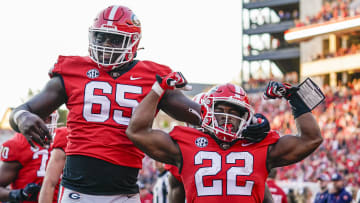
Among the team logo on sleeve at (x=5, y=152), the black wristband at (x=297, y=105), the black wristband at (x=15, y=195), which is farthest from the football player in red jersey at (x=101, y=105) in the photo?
the team logo on sleeve at (x=5, y=152)

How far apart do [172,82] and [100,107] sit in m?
0.51

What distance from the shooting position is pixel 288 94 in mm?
3645

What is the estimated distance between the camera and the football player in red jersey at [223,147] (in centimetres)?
347

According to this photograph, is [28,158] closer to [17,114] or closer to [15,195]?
[15,195]

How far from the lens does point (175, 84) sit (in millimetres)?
3361

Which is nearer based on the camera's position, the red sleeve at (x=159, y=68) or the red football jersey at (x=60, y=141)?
the red sleeve at (x=159, y=68)

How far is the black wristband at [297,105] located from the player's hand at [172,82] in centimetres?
71

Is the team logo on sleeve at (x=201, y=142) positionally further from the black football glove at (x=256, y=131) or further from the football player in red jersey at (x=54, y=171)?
the football player in red jersey at (x=54, y=171)

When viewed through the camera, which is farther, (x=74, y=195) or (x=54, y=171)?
(x=54, y=171)

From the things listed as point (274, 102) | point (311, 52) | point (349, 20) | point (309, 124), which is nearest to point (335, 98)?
point (274, 102)

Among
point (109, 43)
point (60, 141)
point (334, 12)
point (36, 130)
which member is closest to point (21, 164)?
point (60, 141)

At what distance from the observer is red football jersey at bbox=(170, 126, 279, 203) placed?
3.47 metres

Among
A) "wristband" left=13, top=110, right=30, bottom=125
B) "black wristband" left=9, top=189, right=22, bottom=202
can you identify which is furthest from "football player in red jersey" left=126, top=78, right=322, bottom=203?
"black wristband" left=9, top=189, right=22, bottom=202

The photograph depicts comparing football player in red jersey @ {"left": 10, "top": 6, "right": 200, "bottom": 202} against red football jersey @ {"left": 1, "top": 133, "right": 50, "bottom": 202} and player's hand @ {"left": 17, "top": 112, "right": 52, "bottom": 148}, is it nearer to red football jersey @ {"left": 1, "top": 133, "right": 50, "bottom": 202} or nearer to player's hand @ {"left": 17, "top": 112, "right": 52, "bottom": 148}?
player's hand @ {"left": 17, "top": 112, "right": 52, "bottom": 148}
